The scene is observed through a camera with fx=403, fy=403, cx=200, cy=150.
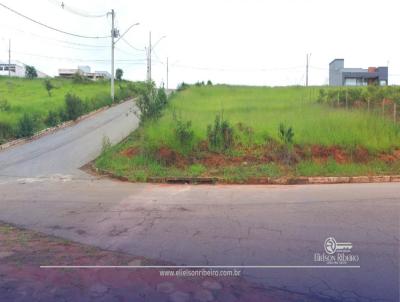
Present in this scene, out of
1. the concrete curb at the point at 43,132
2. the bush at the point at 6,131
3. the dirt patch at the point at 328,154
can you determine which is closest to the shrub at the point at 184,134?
the dirt patch at the point at 328,154

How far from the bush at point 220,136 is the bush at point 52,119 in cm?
1613

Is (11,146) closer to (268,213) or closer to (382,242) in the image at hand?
(268,213)

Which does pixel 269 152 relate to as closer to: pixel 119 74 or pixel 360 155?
pixel 360 155

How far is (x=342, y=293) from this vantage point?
13.8ft

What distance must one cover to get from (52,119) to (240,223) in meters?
23.5

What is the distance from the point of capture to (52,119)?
27.7 meters

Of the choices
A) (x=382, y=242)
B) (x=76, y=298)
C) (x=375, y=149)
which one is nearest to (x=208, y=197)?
(x=382, y=242)

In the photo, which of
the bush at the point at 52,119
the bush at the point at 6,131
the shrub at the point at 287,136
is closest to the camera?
the shrub at the point at 287,136

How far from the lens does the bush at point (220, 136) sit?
48.7 ft

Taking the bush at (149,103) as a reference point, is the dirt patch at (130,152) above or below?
below

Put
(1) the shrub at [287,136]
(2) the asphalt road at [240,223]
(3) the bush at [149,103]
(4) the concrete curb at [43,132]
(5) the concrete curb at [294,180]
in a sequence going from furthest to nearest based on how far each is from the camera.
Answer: (4) the concrete curb at [43,132] → (3) the bush at [149,103] → (1) the shrub at [287,136] → (5) the concrete curb at [294,180] → (2) the asphalt road at [240,223]

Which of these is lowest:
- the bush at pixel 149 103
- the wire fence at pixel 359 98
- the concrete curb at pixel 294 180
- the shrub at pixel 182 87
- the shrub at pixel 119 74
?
the concrete curb at pixel 294 180

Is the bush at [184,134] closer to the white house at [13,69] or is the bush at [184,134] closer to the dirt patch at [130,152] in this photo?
the dirt patch at [130,152]

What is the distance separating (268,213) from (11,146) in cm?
1786
